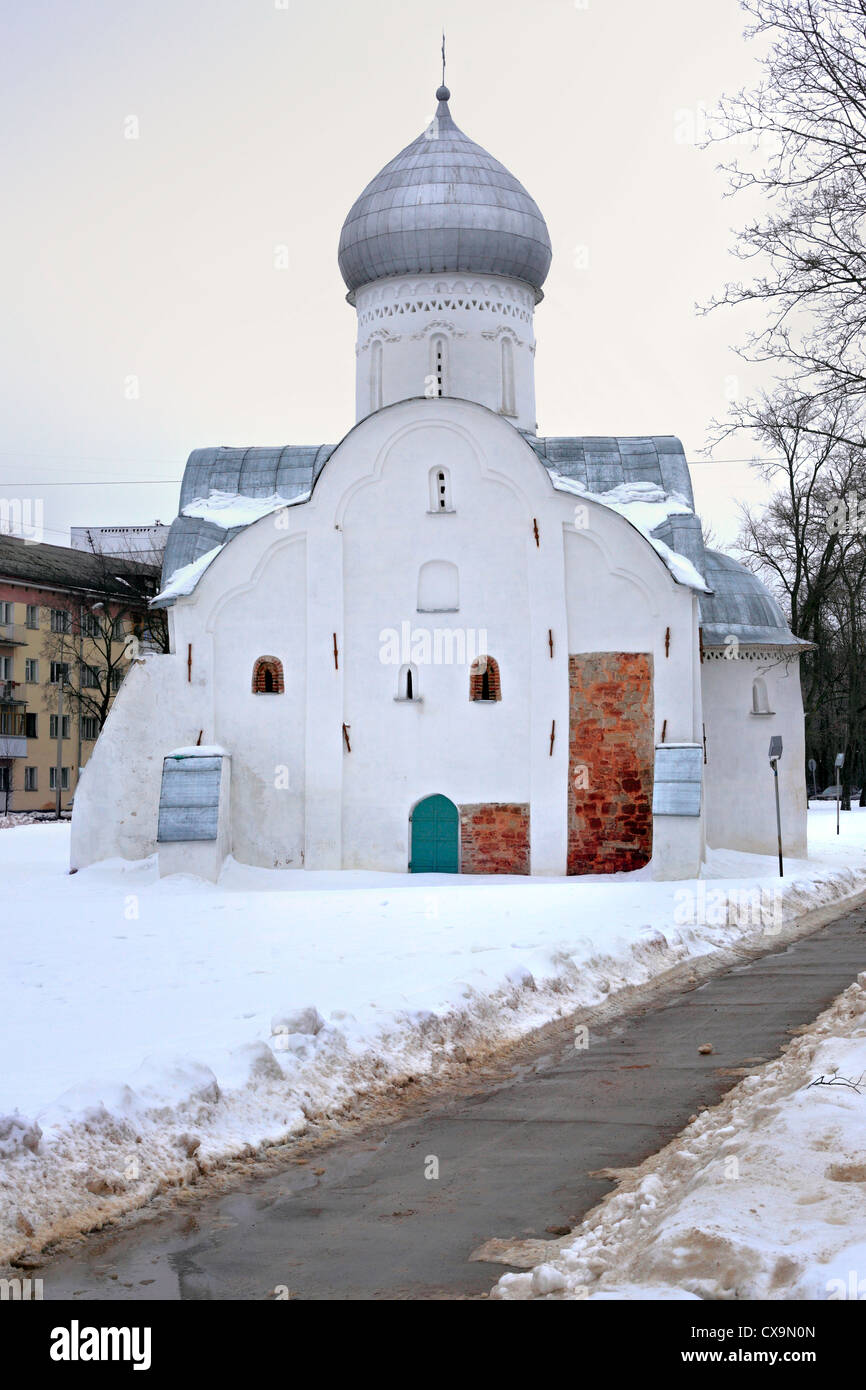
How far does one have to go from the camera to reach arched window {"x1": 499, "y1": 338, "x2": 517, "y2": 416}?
1031 inches

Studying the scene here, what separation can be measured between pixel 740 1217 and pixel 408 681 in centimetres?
1788

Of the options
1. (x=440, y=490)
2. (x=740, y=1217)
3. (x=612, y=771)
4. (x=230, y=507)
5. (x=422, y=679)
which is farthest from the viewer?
(x=230, y=507)

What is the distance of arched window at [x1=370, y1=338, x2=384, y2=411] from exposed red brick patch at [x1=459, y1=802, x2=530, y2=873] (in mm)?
8437

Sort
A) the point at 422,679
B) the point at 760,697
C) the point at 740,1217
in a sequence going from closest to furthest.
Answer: the point at 740,1217, the point at 422,679, the point at 760,697

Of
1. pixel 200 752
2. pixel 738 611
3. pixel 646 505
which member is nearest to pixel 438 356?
pixel 646 505

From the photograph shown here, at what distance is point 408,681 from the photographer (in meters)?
22.7

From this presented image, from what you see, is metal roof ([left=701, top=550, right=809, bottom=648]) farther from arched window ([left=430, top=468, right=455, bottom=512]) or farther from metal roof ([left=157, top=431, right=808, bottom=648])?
arched window ([left=430, top=468, right=455, bottom=512])

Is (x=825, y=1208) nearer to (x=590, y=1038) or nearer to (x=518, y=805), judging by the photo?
(x=590, y=1038)

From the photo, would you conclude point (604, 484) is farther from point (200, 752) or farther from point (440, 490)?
point (200, 752)

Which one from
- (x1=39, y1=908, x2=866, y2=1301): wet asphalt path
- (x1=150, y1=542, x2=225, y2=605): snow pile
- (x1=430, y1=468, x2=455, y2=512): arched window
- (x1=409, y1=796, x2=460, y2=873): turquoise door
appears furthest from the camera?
(x1=150, y1=542, x2=225, y2=605): snow pile

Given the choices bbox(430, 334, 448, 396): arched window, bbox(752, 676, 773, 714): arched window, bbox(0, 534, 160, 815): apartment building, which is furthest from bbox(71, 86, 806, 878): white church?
bbox(0, 534, 160, 815): apartment building
